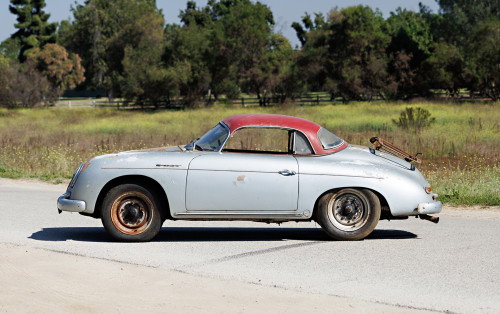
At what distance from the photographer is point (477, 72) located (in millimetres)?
60875

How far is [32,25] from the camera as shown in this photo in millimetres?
108062

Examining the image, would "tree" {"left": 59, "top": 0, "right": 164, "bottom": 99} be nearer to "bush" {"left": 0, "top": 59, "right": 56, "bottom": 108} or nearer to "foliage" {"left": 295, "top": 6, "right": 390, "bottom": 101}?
"bush" {"left": 0, "top": 59, "right": 56, "bottom": 108}

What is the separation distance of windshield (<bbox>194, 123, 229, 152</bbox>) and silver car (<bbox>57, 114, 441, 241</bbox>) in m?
0.01

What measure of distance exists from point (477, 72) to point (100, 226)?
55.7 m

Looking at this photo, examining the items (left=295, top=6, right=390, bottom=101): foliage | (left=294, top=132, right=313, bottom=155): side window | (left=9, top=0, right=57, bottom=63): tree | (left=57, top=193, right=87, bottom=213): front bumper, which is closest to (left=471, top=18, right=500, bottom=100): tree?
(left=295, top=6, right=390, bottom=101): foliage

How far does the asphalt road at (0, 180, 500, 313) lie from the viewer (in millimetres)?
6533

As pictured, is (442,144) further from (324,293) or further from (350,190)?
(324,293)

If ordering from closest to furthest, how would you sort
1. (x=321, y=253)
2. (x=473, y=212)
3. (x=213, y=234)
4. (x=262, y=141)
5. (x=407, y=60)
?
(x=321, y=253) → (x=213, y=234) → (x=473, y=212) → (x=262, y=141) → (x=407, y=60)

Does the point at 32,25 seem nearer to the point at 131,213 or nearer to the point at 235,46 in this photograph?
the point at 235,46

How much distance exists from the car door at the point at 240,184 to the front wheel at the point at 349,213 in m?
0.41

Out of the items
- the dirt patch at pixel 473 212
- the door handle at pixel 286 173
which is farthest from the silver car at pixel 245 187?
the dirt patch at pixel 473 212

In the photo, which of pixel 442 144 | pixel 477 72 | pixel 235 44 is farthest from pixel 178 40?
pixel 442 144

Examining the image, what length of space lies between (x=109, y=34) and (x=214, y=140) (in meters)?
100

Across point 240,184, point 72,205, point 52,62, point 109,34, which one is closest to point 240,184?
point 240,184
